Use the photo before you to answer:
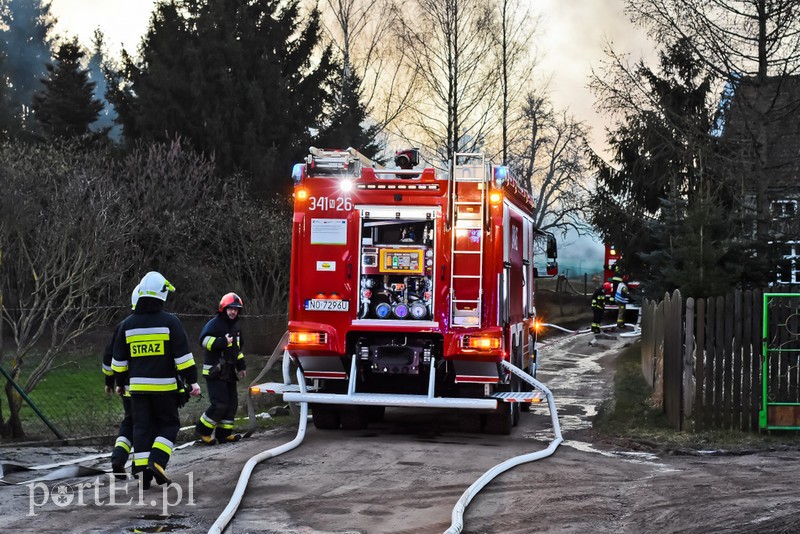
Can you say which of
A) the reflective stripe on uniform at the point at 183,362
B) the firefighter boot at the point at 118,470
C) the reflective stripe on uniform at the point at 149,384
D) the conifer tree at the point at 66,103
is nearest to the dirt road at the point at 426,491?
the firefighter boot at the point at 118,470

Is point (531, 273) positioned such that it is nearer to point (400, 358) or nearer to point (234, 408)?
point (400, 358)

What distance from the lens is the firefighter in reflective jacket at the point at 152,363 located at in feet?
28.8

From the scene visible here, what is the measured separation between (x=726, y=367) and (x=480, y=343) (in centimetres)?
291

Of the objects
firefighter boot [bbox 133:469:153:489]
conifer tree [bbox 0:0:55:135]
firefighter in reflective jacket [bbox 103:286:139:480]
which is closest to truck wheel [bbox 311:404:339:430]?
firefighter in reflective jacket [bbox 103:286:139:480]

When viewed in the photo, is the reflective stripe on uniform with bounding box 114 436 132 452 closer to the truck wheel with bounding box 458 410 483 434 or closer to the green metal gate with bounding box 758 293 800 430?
the truck wheel with bounding box 458 410 483 434

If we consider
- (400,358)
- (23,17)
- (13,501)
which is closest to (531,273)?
(400,358)

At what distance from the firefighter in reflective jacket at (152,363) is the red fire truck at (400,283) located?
286cm

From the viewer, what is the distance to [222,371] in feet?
38.2

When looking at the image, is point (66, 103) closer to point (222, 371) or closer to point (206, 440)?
point (222, 371)

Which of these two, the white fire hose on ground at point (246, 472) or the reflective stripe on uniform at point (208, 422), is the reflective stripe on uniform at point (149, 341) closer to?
the white fire hose on ground at point (246, 472)

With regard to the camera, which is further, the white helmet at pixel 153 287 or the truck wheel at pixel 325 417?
the truck wheel at pixel 325 417

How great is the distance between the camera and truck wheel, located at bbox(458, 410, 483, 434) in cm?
1246

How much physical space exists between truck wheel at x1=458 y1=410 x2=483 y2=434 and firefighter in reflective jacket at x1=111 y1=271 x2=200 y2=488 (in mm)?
4441
